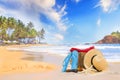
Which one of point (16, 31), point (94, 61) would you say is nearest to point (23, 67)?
point (94, 61)

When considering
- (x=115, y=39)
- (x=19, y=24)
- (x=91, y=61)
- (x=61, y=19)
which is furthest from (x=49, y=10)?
(x=19, y=24)

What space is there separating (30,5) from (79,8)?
9.19 ft

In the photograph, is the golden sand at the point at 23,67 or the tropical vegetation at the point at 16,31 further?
the tropical vegetation at the point at 16,31

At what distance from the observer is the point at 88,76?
4.12 metres

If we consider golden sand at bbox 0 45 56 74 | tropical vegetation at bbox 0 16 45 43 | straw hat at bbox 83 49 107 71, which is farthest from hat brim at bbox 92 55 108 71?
tropical vegetation at bbox 0 16 45 43

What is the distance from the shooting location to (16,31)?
122ft

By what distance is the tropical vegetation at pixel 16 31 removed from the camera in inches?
1289

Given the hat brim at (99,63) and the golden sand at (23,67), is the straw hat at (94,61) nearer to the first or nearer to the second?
the hat brim at (99,63)

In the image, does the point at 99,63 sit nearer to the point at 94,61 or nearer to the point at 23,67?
the point at 94,61

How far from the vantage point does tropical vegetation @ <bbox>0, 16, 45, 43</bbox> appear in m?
32.7

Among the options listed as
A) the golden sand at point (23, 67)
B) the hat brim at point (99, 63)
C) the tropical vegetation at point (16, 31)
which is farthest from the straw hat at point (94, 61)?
the tropical vegetation at point (16, 31)

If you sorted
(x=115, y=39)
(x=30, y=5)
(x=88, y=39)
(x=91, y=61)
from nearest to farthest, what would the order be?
(x=91, y=61) → (x=30, y=5) → (x=88, y=39) → (x=115, y=39)

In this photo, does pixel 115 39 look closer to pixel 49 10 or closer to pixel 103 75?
pixel 49 10

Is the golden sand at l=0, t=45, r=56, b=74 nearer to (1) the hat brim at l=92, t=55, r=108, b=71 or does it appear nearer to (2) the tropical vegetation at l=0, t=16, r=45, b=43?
(1) the hat brim at l=92, t=55, r=108, b=71
